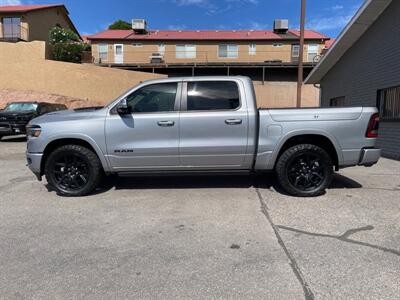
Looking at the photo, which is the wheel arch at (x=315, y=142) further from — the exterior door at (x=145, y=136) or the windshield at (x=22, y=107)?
the windshield at (x=22, y=107)

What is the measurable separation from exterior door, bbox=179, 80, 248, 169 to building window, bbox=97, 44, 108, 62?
3647 centimetres

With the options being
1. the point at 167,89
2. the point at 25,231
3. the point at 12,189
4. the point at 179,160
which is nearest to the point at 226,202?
the point at 179,160

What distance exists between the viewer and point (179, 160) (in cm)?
607

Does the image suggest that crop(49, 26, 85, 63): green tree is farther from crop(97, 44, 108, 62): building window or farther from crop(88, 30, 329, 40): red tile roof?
crop(88, 30, 329, 40): red tile roof

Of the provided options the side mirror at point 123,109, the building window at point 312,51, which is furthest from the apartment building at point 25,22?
the side mirror at point 123,109

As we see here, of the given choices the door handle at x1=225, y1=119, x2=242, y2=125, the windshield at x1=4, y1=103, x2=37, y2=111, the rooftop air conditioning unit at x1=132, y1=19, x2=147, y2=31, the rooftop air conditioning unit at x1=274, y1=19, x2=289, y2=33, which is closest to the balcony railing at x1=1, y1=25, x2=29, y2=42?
the rooftop air conditioning unit at x1=132, y1=19, x2=147, y2=31

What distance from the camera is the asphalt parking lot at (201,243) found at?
321cm

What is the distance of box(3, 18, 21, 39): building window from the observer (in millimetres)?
37156

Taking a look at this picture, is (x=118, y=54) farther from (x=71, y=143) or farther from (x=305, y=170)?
(x=305, y=170)

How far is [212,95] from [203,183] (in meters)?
1.79

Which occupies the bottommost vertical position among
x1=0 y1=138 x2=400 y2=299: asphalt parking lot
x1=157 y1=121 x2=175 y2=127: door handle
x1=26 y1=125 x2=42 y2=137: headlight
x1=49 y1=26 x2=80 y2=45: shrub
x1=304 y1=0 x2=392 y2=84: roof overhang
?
x1=0 y1=138 x2=400 y2=299: asphalt parking lot

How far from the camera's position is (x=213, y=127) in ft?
19.6

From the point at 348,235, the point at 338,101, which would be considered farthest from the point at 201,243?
the point at 338,101

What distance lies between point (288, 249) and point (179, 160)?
2.63 m
